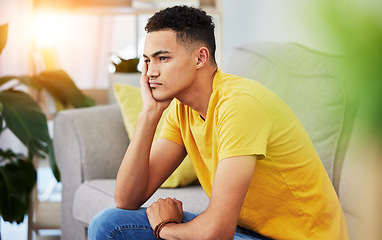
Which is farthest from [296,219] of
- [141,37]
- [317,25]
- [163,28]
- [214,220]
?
[141,37]

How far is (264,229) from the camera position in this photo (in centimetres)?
113

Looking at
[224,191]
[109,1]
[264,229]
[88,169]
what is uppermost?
[109,1]

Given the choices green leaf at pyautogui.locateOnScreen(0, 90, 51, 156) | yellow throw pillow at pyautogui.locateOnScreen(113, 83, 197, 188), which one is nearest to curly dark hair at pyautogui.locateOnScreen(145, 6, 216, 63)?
yellow throw pillow at pyautogui.locateOnScreen(113, 83, 197, 188)

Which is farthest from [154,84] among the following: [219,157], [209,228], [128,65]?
[128,65]

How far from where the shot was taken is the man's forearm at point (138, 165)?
1.24 meters

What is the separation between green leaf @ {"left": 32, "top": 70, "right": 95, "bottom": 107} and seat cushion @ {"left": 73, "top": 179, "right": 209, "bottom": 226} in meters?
0.63

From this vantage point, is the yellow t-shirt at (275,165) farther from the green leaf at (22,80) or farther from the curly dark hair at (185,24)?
the green leaf at (22,80)

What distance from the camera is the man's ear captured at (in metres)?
1.16

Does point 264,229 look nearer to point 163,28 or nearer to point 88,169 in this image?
point 163,28

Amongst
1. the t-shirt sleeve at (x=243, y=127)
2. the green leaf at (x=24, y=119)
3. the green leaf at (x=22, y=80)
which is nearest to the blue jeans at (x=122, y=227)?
the t-shirt sleeve at (x=243, y=127)

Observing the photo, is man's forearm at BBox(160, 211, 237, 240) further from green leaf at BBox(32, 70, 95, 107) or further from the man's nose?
green leaf at BBox(32, 70, 95, 107)

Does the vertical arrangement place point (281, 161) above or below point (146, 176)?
above

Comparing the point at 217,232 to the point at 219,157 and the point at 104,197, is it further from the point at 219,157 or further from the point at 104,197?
the point at 104,197

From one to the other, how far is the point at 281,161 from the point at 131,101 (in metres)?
0.96
